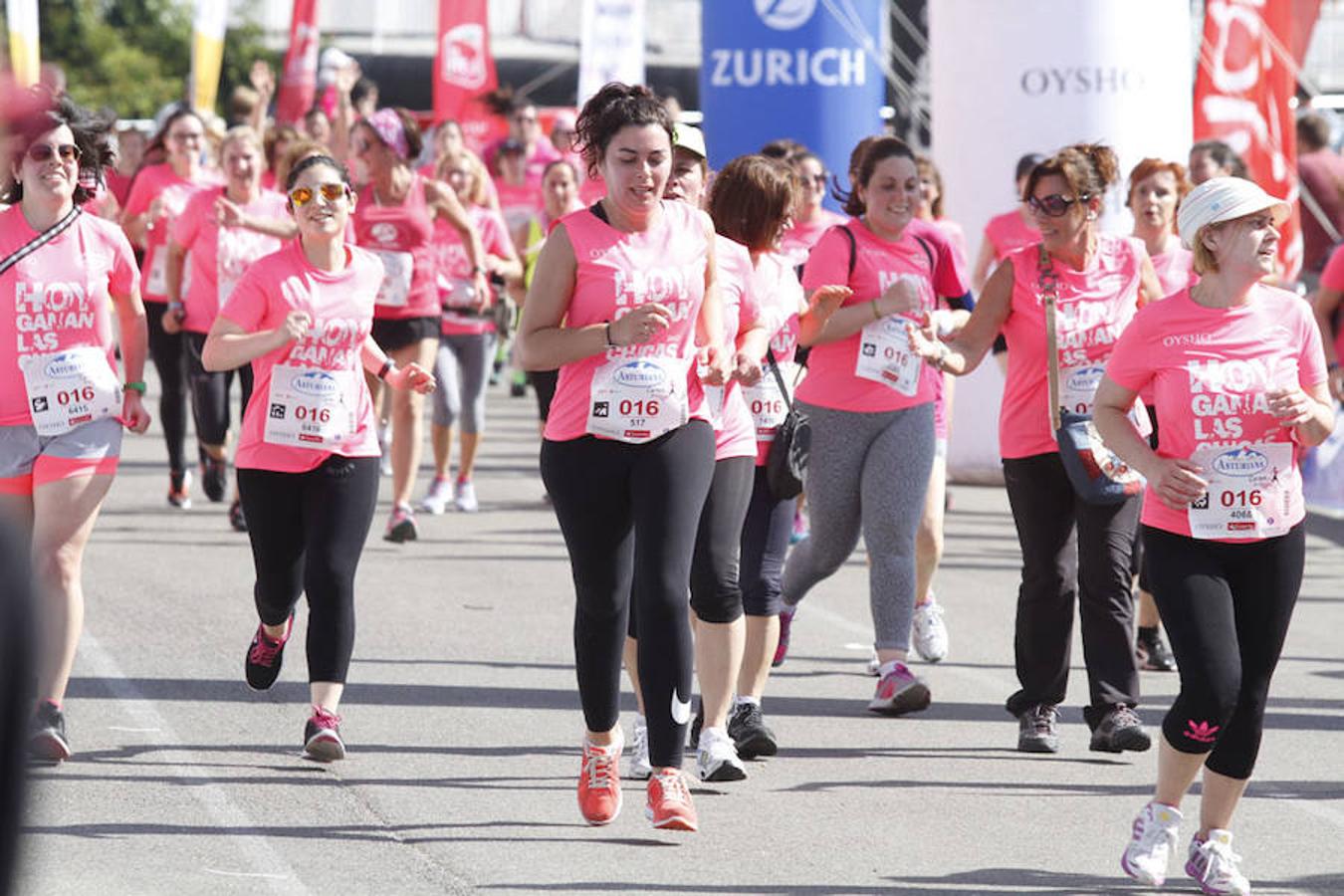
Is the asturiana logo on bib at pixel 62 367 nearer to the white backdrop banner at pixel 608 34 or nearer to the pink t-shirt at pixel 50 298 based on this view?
the pink t-shirt at pixel 50 298

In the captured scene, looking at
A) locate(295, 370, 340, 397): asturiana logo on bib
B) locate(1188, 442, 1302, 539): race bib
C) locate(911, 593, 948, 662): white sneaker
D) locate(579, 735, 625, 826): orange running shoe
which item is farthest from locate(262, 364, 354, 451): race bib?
locate(1188, 442, 1302, 539): race bib

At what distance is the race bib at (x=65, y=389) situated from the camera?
7457 millimetres

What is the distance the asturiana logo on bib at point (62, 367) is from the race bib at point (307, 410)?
1.94ft

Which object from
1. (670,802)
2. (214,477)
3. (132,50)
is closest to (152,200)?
(214,477)

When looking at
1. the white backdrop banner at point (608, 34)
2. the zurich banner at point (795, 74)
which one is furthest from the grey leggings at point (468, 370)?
the white backdrop banner at point (608, 34)

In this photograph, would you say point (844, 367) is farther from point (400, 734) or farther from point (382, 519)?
point (382, 519)

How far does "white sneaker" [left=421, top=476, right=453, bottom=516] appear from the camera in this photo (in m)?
13.9

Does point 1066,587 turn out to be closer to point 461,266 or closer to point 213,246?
point 213,246

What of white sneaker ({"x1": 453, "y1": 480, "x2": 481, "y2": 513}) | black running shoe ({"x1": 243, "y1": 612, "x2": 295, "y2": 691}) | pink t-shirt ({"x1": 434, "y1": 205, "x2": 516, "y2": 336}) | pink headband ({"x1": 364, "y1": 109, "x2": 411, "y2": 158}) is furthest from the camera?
white sneaker ({"x1": 453, "y1": 480, "x2": 481, "y2": 513})

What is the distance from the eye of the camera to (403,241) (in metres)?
12.5

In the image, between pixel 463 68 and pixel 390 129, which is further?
pixel 463 68

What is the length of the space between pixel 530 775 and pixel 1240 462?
239cm

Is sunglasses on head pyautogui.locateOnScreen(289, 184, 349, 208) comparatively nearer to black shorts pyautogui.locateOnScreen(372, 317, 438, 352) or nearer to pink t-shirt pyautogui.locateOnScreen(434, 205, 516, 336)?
black shorts pyautogui.locateOnScreen(372, 317, 438, 352)

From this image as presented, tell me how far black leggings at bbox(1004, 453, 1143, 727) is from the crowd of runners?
0.01 m
